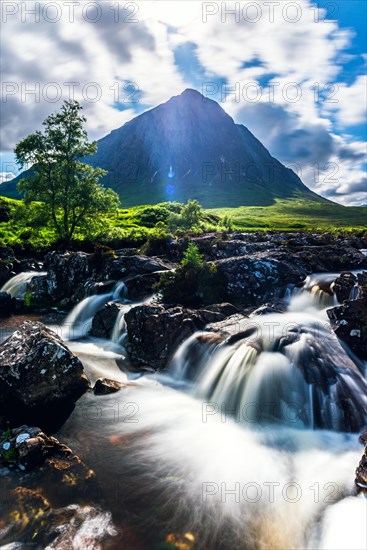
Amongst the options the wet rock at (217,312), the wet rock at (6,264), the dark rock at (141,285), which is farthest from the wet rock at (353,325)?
the wet rock at (6,264)

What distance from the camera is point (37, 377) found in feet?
45.3

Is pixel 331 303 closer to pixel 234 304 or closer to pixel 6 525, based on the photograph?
pixel 234 304

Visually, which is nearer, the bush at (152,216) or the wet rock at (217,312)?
the wet rock at (217,312)

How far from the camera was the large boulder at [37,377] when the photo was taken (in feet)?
43.7

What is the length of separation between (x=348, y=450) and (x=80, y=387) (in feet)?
35.0

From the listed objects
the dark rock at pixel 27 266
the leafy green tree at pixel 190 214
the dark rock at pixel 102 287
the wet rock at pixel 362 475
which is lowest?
the wet rock at pixel 362 475

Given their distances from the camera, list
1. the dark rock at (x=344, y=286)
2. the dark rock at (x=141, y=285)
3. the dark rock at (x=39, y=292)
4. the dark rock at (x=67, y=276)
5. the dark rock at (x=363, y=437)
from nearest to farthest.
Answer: the dark rock at (x=363, y=437) → the dark rock at (x=344, y=286) → the dark rock at (x=141, y=285) → the dark rock at (x=39, y=292) → the dark rock at (x=67, y=276)

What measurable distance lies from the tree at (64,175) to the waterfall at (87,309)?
16183 mm

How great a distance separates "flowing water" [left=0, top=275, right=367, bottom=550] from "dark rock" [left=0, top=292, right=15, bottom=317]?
43.2 feet

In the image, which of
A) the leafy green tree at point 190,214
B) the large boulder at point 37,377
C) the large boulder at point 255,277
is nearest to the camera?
the large boulder at point 37,377

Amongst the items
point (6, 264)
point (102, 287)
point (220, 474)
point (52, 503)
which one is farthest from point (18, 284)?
point (220, 474)

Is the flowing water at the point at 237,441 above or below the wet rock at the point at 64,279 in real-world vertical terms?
below

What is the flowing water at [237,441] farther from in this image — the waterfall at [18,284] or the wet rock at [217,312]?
the waterfall at [18,284]

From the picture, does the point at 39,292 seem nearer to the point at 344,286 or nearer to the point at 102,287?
the point at 102,287
